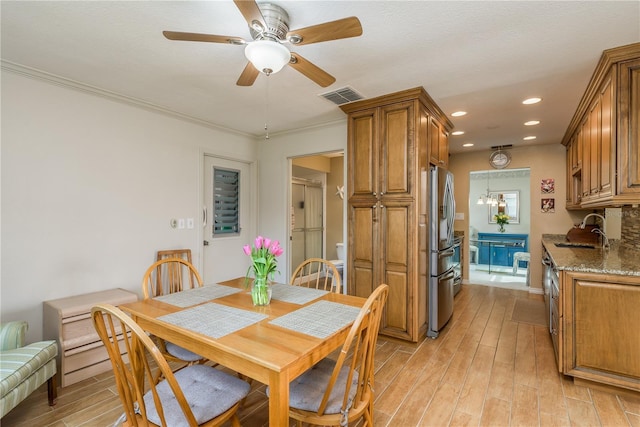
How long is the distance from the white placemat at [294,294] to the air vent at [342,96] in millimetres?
1846

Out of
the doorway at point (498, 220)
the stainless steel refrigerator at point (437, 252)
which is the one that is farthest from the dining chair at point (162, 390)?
the doorway at point (498, 220)

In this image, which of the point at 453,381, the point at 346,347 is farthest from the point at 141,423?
the point at 453,381

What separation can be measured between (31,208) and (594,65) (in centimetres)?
459

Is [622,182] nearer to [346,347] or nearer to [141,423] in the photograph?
[346,347]

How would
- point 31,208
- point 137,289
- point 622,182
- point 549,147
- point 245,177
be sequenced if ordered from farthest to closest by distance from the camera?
point 549,147 < point 245,177 < point 137,289 < point 31,208 < point 622,182

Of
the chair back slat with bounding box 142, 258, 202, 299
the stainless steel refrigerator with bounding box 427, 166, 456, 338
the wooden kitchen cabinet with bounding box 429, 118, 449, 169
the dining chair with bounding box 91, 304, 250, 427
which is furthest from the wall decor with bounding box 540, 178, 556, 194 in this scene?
the dining chair with bounding box 91, 304, 250, 427

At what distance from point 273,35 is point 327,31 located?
41 cm

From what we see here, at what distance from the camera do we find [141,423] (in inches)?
50.2

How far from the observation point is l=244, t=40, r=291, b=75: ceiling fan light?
1555 millimetres

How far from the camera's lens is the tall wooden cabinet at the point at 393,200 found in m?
2.95

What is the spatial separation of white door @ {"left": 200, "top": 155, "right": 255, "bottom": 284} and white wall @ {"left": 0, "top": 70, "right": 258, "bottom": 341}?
1.10 ft

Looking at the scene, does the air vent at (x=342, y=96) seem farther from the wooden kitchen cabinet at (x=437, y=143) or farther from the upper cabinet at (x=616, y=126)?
the upper cabinet at (x=616, y=126)

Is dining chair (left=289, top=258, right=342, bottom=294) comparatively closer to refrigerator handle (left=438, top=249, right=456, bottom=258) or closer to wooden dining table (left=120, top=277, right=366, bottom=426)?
wooden dining table (left=120, top=277, right=366, bottom=426)

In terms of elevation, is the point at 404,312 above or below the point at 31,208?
below
